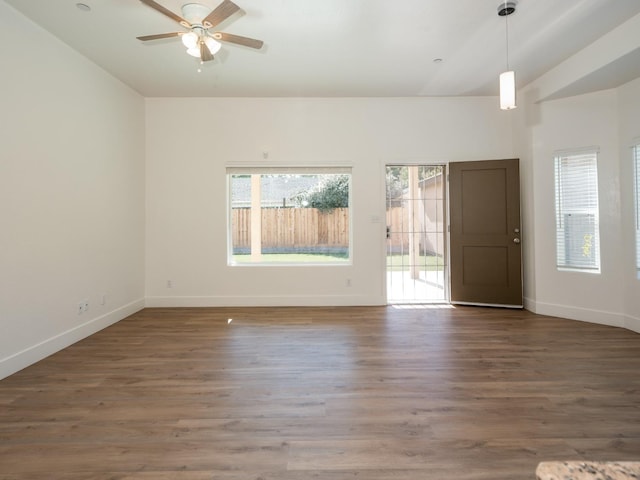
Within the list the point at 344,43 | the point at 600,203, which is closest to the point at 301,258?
the point at 344,43

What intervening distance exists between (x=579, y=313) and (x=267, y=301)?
407cm

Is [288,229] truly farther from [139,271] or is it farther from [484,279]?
[484,279]

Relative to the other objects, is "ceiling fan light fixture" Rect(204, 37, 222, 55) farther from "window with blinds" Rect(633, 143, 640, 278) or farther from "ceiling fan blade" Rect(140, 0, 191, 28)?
"window with blinds" Rect(633, 143, 640, 278)

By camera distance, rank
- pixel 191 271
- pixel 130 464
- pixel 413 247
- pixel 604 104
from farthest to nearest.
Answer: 1. pixel 413 247
2. pixel 191 271
3. pixel 604 104
4. pixel 130 464

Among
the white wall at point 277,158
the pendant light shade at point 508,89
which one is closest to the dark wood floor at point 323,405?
the white wall at point 277,158

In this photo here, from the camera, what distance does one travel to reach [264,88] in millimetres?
4367

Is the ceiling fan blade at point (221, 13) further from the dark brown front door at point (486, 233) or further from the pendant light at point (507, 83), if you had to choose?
the dark brown front door at point (486, 233)

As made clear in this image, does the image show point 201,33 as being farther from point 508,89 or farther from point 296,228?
point 296,228

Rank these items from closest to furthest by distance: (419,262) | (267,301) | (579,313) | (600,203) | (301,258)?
(600,203) → (579,313) → (267,301) → (301,258) → (419,262)

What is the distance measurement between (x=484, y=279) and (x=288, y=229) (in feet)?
9.76

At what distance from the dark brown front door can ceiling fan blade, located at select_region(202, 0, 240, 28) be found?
11.8ft

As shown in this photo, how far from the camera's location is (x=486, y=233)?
4.59 metres

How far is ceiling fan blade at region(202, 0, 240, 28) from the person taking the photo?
7.43 ft

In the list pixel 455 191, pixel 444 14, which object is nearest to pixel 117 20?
pixel 444 14
